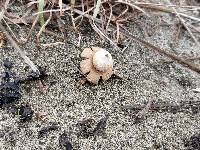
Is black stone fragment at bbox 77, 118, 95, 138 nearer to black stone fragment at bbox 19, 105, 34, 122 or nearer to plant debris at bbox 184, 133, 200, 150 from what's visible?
black stone fragment at bbox 19, 105, 34, 122

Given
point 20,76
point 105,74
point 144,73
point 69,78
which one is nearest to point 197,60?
point 144,73

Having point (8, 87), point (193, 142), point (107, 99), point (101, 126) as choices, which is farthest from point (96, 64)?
point (193, 142)

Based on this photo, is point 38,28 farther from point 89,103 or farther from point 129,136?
point 129,136

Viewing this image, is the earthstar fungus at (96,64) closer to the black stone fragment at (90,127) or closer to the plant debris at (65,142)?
the black stone fragment at (90,127)

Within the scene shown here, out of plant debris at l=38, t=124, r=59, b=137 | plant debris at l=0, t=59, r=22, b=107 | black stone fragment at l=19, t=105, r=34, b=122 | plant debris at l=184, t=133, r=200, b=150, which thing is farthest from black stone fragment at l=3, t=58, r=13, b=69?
plant debris at l=184, t=133, r=200, b=150

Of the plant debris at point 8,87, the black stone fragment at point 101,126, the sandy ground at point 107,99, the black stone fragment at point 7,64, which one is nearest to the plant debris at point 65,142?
the sandy ground at point 107,99
